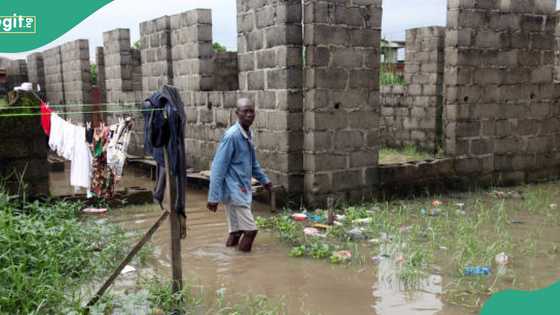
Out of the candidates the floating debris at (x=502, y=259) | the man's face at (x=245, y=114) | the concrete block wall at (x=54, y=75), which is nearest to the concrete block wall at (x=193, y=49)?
the man's face at (x=245, y=114)

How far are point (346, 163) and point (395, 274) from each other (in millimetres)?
2745

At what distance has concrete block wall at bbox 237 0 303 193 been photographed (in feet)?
23.4

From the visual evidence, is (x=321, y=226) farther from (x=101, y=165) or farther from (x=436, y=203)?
(x=101, y=165)

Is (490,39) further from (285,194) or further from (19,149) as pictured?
(19,149)

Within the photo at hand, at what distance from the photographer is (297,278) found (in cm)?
488

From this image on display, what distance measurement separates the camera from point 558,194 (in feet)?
27.7

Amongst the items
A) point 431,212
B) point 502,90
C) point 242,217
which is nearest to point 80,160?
point 242,217

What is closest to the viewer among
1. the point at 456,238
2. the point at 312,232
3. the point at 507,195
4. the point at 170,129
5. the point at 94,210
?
the point at 170,129

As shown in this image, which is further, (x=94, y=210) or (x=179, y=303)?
(x=94, y=210)

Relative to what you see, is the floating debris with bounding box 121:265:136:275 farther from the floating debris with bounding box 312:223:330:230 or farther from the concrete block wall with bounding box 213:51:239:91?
the concrete block wall with bounding box 213:51:239:91

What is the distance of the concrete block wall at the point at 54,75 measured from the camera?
1516 centimetres

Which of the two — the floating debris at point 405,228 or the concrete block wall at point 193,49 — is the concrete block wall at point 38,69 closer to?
the concrete block wall at point 193,49

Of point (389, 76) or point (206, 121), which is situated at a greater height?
point (389, 76)

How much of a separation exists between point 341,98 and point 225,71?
4119 mm
